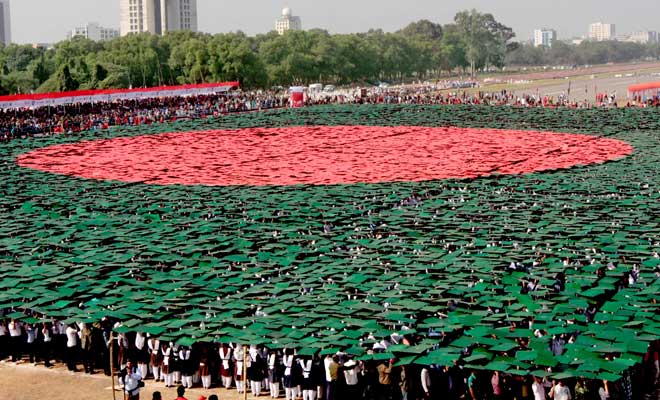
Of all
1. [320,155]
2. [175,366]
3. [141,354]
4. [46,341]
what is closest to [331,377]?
[175,366]

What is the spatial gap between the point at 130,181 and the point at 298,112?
4107 cm

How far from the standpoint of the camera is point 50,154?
58.2 m

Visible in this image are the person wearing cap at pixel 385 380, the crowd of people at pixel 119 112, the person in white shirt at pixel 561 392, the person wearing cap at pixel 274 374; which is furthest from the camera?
the crowd of people at pixel 119 112

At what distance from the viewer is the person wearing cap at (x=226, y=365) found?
20734 millimetres

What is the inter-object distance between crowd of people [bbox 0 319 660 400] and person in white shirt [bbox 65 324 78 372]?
2 centimetres

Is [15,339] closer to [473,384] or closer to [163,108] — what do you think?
[473,384]

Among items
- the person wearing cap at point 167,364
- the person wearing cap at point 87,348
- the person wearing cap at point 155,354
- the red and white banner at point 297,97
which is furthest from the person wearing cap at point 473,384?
the red and white banner at point 297,97

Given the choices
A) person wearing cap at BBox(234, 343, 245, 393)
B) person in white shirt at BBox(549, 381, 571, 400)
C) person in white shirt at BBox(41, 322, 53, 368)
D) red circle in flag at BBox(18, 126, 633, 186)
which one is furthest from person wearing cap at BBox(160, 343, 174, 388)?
red circle in flag at BBox(18, 126, 633, 186)

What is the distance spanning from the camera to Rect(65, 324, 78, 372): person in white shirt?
878 inches

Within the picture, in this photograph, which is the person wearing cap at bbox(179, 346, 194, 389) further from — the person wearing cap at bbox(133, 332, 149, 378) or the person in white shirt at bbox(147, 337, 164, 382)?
the person wearing cap at bbox(133, 332, 149, 378)

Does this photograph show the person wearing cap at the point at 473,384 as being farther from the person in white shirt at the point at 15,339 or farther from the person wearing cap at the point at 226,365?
the person in white shirt at the point at 15,339

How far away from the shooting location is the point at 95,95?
8244cm

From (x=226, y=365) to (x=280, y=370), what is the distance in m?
1.11

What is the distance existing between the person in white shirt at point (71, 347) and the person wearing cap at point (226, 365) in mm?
3570
